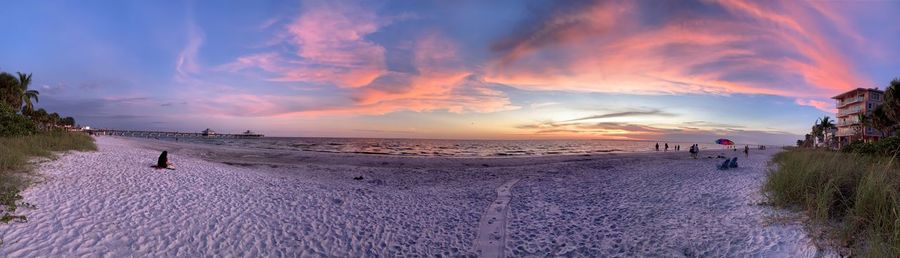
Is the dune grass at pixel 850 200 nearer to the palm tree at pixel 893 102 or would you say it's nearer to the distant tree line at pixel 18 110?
the distant tree line at pixel 18 110

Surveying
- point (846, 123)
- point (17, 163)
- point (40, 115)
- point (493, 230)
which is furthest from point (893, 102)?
point (40, 115)

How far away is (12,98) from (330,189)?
54.1 metres

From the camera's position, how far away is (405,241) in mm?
8242

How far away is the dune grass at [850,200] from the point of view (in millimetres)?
5418

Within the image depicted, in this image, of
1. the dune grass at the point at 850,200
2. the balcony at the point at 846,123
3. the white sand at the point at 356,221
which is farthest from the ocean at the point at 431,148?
the dune grass at the point at 850,200

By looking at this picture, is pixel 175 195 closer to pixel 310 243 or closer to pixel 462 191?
pixel 310 243

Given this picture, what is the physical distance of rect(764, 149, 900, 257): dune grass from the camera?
542 cm

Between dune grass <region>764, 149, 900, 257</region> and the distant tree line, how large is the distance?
29.6 metres

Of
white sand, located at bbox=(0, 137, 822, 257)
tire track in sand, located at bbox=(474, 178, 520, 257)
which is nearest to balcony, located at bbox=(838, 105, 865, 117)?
white sand, located at bbox=(0, 137, 822, 257)

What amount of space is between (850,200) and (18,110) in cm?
5992

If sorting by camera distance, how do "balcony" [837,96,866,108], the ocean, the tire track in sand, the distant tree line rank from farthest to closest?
1. "balcony" [837,96,866,108]
2. the ocean
3. the distant tree line
4. the tire track in sand

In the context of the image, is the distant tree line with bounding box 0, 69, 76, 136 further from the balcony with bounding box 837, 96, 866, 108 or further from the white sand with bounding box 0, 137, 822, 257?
the balcony with bounding box 837, 96, 866, 108

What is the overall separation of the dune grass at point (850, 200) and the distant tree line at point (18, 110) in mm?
29624

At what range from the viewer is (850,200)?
7141 millimetres
